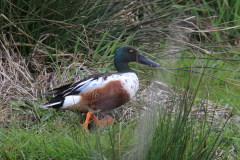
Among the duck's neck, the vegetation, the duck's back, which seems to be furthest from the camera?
the duck's neck

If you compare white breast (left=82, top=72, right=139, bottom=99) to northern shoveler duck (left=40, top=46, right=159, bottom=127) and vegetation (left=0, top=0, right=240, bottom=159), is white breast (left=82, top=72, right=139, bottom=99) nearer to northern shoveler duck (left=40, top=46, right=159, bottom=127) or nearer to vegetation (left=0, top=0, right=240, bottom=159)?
northern shoveler duck (left=40, top=46, right=159, bottom=127)

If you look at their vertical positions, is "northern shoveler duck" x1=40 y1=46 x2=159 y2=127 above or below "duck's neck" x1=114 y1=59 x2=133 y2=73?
below

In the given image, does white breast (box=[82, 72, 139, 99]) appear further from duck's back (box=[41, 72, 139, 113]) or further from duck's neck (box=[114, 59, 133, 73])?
duck's neck (box=[114, 59, 133, 73])

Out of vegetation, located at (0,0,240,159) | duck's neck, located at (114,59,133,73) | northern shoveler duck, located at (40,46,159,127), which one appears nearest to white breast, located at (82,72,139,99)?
northern shoveler duck, located at (40,46,159,127)

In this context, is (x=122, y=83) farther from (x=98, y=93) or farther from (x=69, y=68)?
(x=69, y=68)

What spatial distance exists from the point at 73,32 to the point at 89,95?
1.15m

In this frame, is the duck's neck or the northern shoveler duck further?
the duck's neck

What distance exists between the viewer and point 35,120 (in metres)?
2.98

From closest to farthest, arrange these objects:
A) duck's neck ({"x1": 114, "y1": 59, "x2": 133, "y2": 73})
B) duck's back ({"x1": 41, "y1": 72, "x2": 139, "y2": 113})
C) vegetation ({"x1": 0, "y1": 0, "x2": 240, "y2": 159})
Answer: vegetation ({"x1": 0, "y1": 0, "x2": 240, "y2": 159})
duck's back ({"x1": 41, "y1": 72, "x2": 139, "y2": 113})
duck's neck ({"x1": 114, "y1": 59, "x2": 133, "y2": 73})

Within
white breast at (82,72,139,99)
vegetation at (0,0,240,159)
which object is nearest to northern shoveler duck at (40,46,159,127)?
white breast at (82,72,139,99)

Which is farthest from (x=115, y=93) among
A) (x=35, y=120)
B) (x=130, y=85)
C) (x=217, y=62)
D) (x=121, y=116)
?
(x=217, y=62)

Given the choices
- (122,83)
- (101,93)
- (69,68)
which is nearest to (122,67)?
(122,83)

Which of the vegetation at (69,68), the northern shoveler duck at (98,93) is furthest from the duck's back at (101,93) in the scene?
the vegetation at (69,68)

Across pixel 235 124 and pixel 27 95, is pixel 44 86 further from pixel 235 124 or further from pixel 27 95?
pixel 235 124
